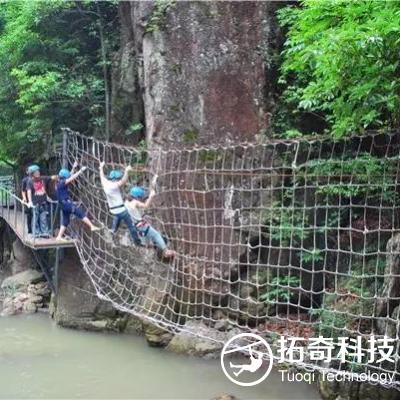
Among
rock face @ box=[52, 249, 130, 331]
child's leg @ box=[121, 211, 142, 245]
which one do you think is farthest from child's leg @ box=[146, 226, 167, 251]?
rock face @ box=[52, 249, 130, 331]

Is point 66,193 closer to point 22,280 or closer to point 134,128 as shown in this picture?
point 134,128

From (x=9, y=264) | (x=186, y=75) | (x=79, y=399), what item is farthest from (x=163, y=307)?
(x=9, y=264)

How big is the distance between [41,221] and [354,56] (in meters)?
3.67

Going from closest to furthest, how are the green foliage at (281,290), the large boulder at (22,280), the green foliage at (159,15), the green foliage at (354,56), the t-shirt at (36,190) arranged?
the green foliage at (354,56), the green foliage at (281,290), the green foliage at (159,15), the t-shirt at (36,190), the large boulder at (22,280)

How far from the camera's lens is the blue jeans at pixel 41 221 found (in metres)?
5.46

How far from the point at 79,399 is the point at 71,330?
1675 mm

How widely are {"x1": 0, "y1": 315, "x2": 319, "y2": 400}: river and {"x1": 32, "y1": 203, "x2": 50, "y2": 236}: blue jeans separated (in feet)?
3.37

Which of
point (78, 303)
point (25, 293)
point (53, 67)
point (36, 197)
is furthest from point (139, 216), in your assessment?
point (25, 293)

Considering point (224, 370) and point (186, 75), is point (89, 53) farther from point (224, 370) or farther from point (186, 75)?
point (224, 370)

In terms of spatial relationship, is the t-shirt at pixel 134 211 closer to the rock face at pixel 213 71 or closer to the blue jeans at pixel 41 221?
the rock face at pixel 213 71

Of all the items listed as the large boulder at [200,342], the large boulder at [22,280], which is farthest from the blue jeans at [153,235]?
the large boulder at [22,280]

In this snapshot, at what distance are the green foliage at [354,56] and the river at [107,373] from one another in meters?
1.94

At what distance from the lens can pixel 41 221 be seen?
219 inches

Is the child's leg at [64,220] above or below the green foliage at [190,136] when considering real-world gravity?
below
